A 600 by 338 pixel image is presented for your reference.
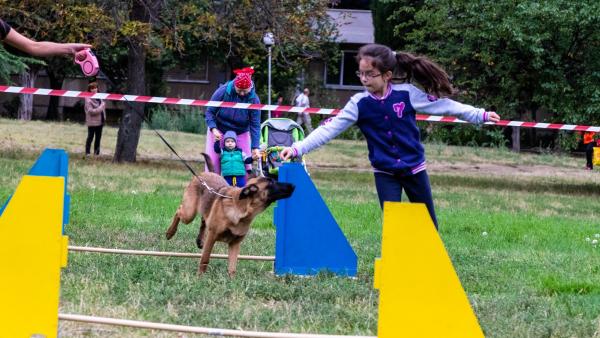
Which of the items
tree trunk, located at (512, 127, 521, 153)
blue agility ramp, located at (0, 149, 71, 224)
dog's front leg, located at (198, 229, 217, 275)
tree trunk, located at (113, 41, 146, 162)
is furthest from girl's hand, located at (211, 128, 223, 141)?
tree trunk, located at (512, 127, 521, 153)

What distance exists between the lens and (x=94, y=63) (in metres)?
6.04

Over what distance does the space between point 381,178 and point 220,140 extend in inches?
182

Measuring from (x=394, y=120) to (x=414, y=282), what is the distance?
2.04 meters

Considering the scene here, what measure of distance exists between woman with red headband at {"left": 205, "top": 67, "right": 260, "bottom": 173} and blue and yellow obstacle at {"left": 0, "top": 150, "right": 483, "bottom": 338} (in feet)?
20.1

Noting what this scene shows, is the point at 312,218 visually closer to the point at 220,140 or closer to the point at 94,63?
the point at 94,63

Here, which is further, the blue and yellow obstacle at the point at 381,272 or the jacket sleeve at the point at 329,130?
the jacket sleeve at the point at 329,130

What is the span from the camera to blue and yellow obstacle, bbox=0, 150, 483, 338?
4672 mm

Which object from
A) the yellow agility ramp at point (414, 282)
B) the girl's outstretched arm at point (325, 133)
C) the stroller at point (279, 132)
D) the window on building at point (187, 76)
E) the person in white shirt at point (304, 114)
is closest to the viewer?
the yellow agility ramp at point (414, 282)

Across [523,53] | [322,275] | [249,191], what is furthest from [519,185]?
[249,191]

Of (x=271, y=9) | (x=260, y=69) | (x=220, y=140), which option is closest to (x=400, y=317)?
(x=220, y=140)

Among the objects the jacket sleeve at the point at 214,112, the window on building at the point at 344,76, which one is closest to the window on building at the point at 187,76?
the window on building at the point at 344,76

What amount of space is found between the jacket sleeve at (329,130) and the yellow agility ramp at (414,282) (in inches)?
60.2

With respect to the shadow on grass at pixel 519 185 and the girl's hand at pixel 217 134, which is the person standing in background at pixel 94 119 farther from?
the girl's hand at pixel 217 134

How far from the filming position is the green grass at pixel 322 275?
5.90 metres
